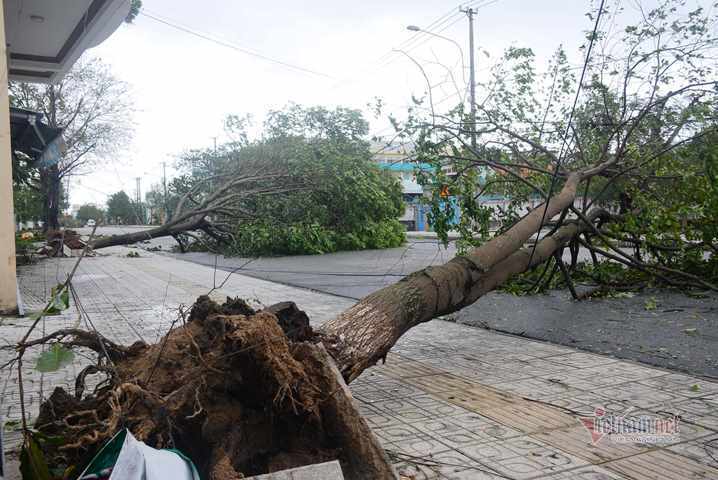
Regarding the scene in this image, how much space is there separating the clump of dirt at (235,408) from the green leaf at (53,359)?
9.8 inches

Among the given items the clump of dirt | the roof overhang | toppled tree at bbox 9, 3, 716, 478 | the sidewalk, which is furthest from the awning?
the clump of dirt

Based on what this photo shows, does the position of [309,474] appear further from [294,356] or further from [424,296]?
[424,296]

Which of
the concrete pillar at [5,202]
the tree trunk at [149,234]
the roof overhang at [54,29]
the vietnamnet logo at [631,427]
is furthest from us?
the tree trunk at [149,234]

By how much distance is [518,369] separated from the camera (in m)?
5.16

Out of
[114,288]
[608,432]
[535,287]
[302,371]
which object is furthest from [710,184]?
[114,288]

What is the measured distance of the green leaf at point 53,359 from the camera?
261cm

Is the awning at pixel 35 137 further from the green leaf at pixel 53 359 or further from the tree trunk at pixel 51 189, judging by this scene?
the tree trunk at pixel 51 189

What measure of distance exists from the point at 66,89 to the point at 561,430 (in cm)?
2737

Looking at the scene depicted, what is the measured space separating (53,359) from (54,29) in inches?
383

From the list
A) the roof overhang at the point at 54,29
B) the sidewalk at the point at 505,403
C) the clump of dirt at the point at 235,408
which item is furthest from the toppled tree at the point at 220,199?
the clump of dirt at the point at 235,408

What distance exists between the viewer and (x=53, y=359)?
2.64 m

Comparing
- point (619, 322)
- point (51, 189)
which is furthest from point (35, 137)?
point (51, 189)

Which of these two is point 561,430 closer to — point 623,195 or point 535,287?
point 535,287

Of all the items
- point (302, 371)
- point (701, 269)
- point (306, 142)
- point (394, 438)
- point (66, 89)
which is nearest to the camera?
point (302, 371)
